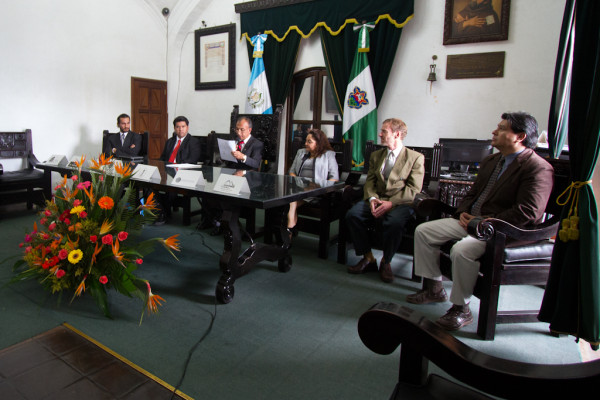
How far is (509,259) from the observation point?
2.04 metres

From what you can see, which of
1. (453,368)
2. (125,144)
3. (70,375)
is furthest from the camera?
(125,144)

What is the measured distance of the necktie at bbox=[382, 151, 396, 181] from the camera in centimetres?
307

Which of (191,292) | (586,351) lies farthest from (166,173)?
(586,351)

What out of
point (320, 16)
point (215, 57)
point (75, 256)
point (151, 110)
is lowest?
point (75, 256)

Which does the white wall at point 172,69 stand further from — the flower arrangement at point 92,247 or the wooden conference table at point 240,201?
the flower arrangement at point 92,247

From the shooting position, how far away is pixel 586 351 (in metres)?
2.02

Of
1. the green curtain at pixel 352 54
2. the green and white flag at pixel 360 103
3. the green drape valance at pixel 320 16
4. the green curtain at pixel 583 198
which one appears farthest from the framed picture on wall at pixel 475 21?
the green curtain at pixel 583 198

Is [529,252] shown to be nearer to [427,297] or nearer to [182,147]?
[427,297]

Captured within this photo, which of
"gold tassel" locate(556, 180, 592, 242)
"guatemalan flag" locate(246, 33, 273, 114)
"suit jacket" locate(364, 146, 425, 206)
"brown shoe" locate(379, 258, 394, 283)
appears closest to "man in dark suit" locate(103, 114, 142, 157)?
"guatemalan flag" locate(246, 33, 273, 114)

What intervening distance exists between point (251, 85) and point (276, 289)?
3.91 metres

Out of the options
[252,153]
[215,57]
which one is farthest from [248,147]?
[215,57]

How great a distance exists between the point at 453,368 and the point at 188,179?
2.12 metres

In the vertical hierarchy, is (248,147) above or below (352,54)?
below

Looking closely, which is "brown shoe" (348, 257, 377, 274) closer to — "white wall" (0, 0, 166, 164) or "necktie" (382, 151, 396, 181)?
"necktie" (382, 151, 396, 181)
